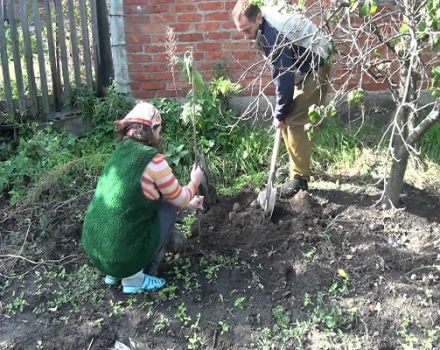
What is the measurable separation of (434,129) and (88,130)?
333cm

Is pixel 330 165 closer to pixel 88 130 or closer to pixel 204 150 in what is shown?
pixel 204 150

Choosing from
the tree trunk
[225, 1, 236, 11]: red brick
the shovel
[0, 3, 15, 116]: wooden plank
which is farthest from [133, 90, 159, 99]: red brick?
the tree trunk

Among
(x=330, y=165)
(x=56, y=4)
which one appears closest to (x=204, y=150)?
(x=330, y=165)


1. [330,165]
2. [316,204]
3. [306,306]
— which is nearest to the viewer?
[306,306]

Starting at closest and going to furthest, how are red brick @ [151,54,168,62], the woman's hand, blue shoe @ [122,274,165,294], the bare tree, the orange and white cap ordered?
the bare tree → the orange and white cap → blue shoe @ [122,274,165,294] → the woman's hand → red brick @ [151,54,168,62]

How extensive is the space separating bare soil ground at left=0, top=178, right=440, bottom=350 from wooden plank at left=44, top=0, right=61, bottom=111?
5.89 ft

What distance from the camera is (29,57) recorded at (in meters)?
5.70

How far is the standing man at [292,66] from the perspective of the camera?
4.00 meters

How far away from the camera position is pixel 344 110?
5.71 meters

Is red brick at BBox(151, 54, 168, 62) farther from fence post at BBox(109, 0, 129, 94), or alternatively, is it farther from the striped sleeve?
the striped sleeve

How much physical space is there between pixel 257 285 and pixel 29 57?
3.39 metres

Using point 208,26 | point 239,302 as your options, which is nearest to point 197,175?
point 239,302

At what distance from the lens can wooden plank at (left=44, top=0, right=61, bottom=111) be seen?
18.6 ft

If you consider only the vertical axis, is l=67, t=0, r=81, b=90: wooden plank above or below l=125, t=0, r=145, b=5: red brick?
below
